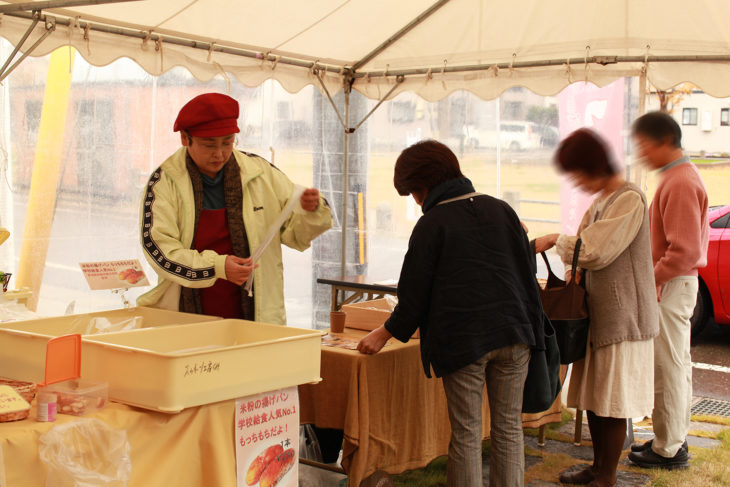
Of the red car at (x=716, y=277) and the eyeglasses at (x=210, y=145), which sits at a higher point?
the eyeglasses at (x=210, y=145)

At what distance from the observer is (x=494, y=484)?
9.24ft

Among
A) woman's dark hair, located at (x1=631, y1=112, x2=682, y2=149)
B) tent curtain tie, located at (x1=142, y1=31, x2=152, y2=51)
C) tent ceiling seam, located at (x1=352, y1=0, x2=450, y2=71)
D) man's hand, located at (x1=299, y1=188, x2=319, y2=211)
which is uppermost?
tent ceiling seam, located at (x1=352, y1=0, x2=450, y2=71)

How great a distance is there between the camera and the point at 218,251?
2.62m

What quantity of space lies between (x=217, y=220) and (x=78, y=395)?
893mm

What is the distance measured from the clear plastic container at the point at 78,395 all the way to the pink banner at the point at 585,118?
339 centimetres

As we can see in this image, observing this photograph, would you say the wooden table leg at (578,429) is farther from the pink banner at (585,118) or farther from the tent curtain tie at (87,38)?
the tent curtain tie at (87,38)

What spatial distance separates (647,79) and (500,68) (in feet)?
2.66

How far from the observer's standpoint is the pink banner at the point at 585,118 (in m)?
4.67

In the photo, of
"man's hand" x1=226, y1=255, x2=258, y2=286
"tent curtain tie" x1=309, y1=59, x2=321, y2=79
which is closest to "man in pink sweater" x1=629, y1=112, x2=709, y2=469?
"tent curtain tie" x1=309, y1=59, x2=321, y2=79

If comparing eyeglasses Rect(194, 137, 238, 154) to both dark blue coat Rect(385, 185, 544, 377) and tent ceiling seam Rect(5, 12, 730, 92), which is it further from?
tent ceiling seam Rect(5, 12, 730, 92)

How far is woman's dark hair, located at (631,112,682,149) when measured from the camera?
364 centimetres

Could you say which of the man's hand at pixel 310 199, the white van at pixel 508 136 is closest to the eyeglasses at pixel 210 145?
the man's hand at pixel 310 199

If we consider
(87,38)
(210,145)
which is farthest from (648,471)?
(87,38)

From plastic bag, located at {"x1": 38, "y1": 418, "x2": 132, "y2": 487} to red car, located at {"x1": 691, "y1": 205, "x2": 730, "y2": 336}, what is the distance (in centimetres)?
611
